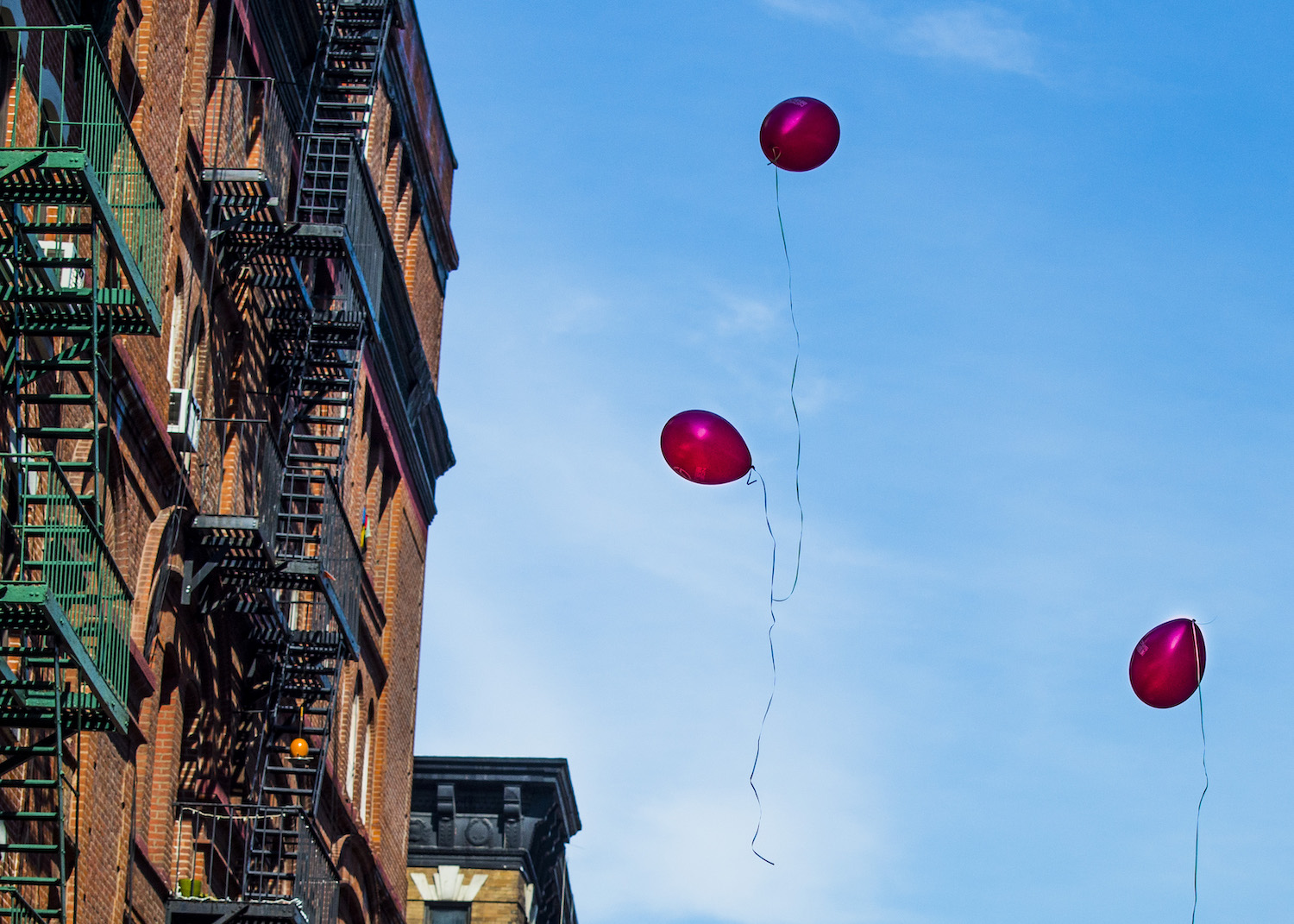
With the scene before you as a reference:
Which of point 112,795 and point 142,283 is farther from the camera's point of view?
point 112,795

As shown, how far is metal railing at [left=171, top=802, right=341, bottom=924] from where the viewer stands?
2425 cm

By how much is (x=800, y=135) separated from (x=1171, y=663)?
6233 millimetres

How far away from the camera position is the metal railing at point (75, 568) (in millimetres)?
16452

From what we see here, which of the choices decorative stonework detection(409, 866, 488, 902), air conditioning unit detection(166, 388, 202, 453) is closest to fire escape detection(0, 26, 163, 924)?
air conditioning unit detection(166, 388, 202, 453)

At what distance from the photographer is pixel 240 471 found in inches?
1023

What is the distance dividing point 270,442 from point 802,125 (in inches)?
329

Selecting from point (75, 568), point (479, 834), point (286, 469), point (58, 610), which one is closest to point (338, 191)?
point (286, 469)

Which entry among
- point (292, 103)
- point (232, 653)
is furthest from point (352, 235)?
point (232, 653)

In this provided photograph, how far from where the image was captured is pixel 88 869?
20.4 m

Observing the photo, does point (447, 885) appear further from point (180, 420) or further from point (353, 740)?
point (180, 420)

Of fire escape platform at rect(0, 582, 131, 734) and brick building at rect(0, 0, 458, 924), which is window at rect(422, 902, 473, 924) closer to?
brick building at rect(0, 0, 458, 924)

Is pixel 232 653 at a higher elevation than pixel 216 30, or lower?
lower

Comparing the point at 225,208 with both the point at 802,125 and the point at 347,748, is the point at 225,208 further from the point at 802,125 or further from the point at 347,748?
the point at 347,748

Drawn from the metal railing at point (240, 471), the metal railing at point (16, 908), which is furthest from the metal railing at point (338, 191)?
the metal railing at point (16, 908)
